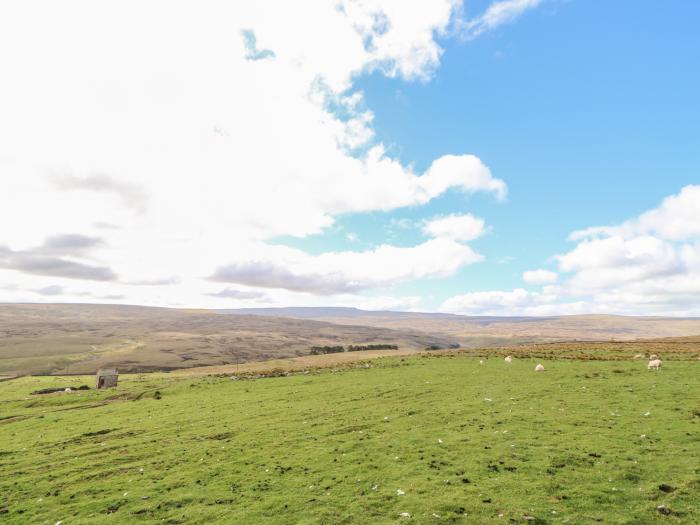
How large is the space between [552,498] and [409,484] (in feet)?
16.4

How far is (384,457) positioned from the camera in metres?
18.2

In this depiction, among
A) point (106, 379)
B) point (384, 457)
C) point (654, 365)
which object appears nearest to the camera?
point (384, 457)

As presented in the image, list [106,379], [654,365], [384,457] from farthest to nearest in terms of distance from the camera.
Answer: [106,379] → [654,365] → [384,457]

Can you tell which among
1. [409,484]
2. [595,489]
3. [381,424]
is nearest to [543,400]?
[381,424]

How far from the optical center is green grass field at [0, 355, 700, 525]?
13422 mm

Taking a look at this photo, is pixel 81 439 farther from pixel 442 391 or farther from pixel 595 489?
pixel 595 489

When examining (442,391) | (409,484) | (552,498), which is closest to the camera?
(552,498)

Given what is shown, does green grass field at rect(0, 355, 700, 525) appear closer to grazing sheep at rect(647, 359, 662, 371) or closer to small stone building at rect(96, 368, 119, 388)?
grazing sheep at rect(647, 359, 662, 371)

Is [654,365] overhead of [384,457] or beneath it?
overhead

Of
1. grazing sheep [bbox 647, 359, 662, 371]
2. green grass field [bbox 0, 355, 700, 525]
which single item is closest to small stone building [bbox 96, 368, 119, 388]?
green grass field [bbox 0, 355, 700, 525]

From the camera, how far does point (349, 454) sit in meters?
19.0

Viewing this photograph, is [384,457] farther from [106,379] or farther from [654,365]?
[106,379]

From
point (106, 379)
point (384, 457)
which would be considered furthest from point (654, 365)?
point (106, 379)

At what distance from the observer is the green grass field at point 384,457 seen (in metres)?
13.4
